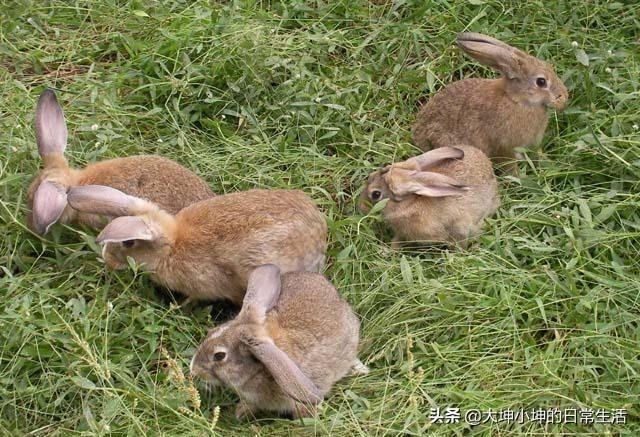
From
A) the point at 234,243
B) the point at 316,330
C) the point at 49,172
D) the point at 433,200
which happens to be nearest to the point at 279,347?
the point at 316,330

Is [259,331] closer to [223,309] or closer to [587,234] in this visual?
[223,309]

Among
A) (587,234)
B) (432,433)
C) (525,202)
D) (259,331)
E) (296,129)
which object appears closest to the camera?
(432,433)

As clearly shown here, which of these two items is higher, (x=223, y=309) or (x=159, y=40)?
(x=159, y=40)

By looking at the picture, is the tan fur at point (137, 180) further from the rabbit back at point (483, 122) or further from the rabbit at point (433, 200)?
the rabbit back at point (483, 122)

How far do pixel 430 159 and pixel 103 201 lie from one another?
201 cm

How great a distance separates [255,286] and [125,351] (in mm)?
759

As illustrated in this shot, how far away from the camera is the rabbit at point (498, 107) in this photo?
6164 millimetres

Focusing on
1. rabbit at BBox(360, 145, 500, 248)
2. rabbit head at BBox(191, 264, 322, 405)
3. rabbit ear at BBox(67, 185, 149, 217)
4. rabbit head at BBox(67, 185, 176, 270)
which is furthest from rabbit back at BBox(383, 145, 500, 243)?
rabbit ear at BBox(67, 185, 149, 217)

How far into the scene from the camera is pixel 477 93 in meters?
6.31

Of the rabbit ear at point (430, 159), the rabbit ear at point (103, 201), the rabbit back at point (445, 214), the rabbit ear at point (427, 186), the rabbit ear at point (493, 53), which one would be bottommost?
the rabbit back at point (445, 214)

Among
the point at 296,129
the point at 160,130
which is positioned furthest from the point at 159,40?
the point at 296,129

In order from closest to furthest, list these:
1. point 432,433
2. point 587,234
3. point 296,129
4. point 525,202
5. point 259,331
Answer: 1. point 432,433
2. point 259,331
3. point 587,234
4. point 525,202
5. point 296,129

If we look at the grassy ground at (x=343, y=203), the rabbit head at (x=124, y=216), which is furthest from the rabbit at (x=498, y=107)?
the rabbit head at (x=124, y=216)

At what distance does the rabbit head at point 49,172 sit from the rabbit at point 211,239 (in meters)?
0.18
